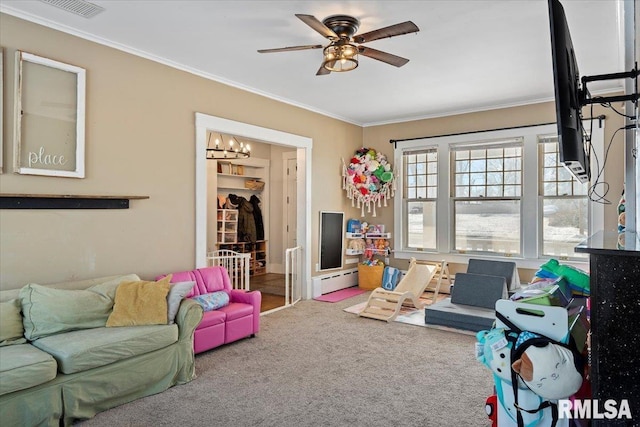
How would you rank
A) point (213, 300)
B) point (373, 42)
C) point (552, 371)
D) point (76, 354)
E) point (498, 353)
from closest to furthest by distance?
point (552, 371)
point (498, 353)
point (76, 354)
point (373, 42)
point (213, 300)

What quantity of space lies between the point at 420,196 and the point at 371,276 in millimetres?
1574

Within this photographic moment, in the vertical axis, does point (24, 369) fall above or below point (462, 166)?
below

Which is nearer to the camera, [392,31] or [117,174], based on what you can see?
[392,31]

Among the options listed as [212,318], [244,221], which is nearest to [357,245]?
[244,221]

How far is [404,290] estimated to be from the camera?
561cm

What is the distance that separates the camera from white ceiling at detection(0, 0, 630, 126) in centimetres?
306

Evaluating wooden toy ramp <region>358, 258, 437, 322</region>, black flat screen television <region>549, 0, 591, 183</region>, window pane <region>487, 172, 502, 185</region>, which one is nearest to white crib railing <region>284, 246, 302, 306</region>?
wooden toy ramp <region>358, 258, 437, 322</region>

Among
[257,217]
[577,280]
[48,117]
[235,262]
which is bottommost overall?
[235,262]

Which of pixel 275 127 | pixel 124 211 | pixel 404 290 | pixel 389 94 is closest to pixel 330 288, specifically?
pixel 404 290

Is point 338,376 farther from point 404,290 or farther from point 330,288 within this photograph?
point 330,288

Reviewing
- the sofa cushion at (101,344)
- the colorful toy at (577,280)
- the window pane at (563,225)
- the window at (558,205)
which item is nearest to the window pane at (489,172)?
the window at (558,205)

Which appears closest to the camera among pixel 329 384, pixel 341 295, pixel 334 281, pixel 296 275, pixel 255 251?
pixel 329 384

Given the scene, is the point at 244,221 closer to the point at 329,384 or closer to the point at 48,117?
the point at 48,117

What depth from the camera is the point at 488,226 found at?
6.16m
